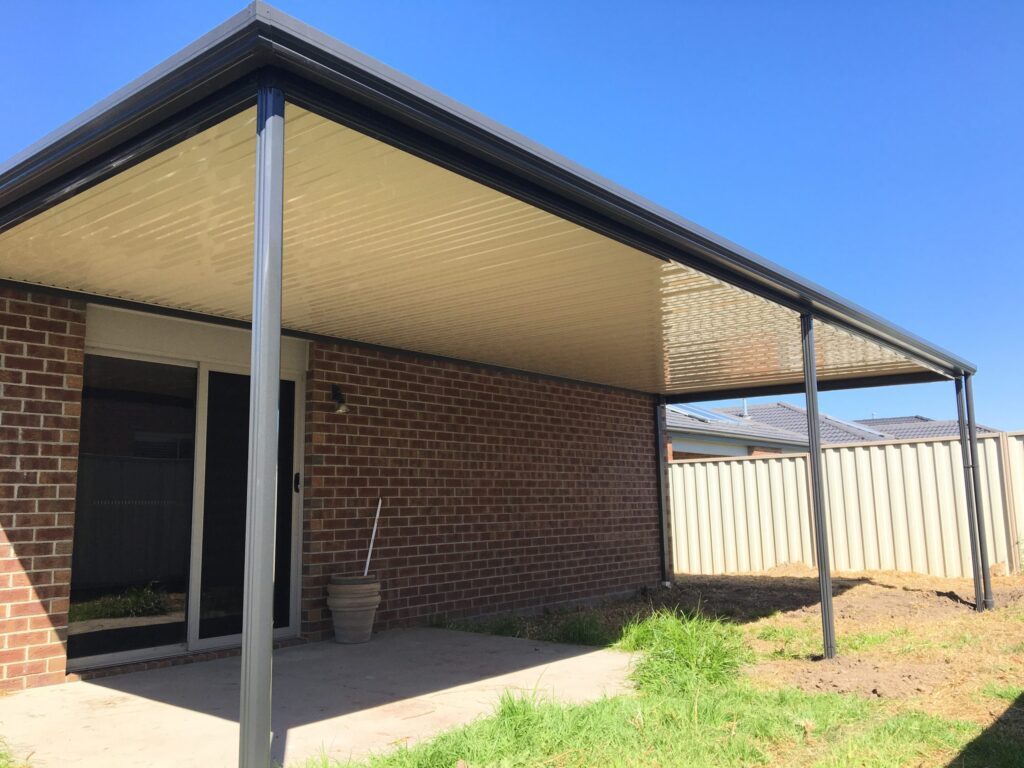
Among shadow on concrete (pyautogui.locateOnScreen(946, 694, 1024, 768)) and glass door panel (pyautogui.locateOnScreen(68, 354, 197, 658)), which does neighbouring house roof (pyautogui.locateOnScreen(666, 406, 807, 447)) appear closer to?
glass door panel (pyautogui.locateOnScreen(68, 354, 197, 658))

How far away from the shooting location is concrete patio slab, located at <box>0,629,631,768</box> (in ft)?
12.9

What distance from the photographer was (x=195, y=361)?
660 cm

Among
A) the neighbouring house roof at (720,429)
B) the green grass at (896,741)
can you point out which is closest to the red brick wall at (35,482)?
the green grass at (896,741)

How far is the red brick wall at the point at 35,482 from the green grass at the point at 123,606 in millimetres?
229

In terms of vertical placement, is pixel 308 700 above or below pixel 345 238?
below

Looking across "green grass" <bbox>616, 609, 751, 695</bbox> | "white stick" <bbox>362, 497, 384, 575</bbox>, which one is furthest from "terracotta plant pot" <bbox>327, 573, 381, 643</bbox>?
"green grass" <bbox>616, 609, 751, 695</bbox>

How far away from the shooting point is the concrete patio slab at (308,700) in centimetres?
393

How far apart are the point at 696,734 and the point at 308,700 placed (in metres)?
2.33

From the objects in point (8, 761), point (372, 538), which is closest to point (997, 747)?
point (8, 761)

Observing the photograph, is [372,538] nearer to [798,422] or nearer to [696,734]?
[696,734]

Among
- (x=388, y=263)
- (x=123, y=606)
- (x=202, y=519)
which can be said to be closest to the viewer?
(x=388, y=263)

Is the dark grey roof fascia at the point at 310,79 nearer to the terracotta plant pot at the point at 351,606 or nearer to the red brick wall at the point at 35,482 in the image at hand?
the red brick wall at the point at 35,482

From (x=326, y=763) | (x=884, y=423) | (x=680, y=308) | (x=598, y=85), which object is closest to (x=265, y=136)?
(x=326, y=763)

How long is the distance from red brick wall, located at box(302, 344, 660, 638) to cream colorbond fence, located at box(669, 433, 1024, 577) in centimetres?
247
